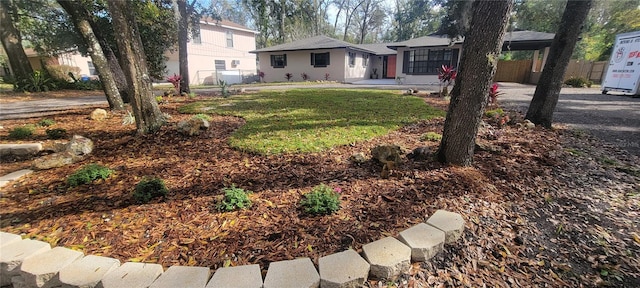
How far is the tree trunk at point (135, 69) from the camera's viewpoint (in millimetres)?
4055

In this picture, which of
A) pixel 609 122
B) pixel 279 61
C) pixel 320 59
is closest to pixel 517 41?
pixel 609 122

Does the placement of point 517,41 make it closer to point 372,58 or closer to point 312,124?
point 372,58

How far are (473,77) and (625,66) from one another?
1353 cm

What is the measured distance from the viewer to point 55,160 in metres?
3.37

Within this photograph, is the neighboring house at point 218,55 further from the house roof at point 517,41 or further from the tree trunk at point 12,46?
the house roof at point 517,41

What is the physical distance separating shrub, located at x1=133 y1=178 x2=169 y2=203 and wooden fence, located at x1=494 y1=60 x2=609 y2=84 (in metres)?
21.1

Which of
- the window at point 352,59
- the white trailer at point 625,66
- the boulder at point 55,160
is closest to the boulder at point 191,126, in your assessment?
the boulder at point 55,160

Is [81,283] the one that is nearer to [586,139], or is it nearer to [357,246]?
[357,246]

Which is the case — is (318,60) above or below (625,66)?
above

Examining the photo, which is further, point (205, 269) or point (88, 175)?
point (88, 175)

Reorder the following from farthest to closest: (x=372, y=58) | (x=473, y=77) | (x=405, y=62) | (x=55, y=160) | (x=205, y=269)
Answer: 1. (x=372, y=58)
2. (x=405, y=62)
3. (x=55, y=160)
4. (x=473, y=77)
5. (x=205, y=269)

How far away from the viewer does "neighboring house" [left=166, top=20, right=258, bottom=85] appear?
2158cm

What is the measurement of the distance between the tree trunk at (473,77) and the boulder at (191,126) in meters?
3.78

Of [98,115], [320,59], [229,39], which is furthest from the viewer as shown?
[229,39]
